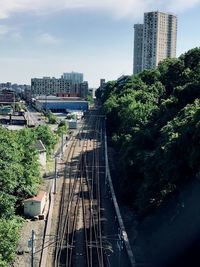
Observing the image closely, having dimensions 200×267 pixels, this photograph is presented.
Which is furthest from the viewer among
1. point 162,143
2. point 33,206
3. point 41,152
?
point 41,152

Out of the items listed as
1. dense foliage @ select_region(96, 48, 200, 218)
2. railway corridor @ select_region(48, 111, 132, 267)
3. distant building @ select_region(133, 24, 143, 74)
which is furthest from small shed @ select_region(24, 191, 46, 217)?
distant building @ select_region(133, 24, 143, 74)

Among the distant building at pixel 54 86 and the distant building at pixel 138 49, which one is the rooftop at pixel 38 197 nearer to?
the distant building at pixel 138 49

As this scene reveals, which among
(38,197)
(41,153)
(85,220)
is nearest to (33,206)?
(38,197)

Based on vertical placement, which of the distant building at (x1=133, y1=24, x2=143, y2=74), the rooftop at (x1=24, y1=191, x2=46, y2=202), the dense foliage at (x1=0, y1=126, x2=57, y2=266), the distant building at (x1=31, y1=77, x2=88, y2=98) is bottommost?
the rooftop at (x1=24, y1=191, x2=46, y2=202)

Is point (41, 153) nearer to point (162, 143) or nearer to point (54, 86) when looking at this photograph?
point (162, 143)

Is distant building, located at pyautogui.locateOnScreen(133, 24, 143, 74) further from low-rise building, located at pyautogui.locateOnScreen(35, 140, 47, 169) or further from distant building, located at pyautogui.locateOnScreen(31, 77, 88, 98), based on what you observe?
low-rise building, located at pyautogui.locateOnScreen(35, 140, 47, 169)
